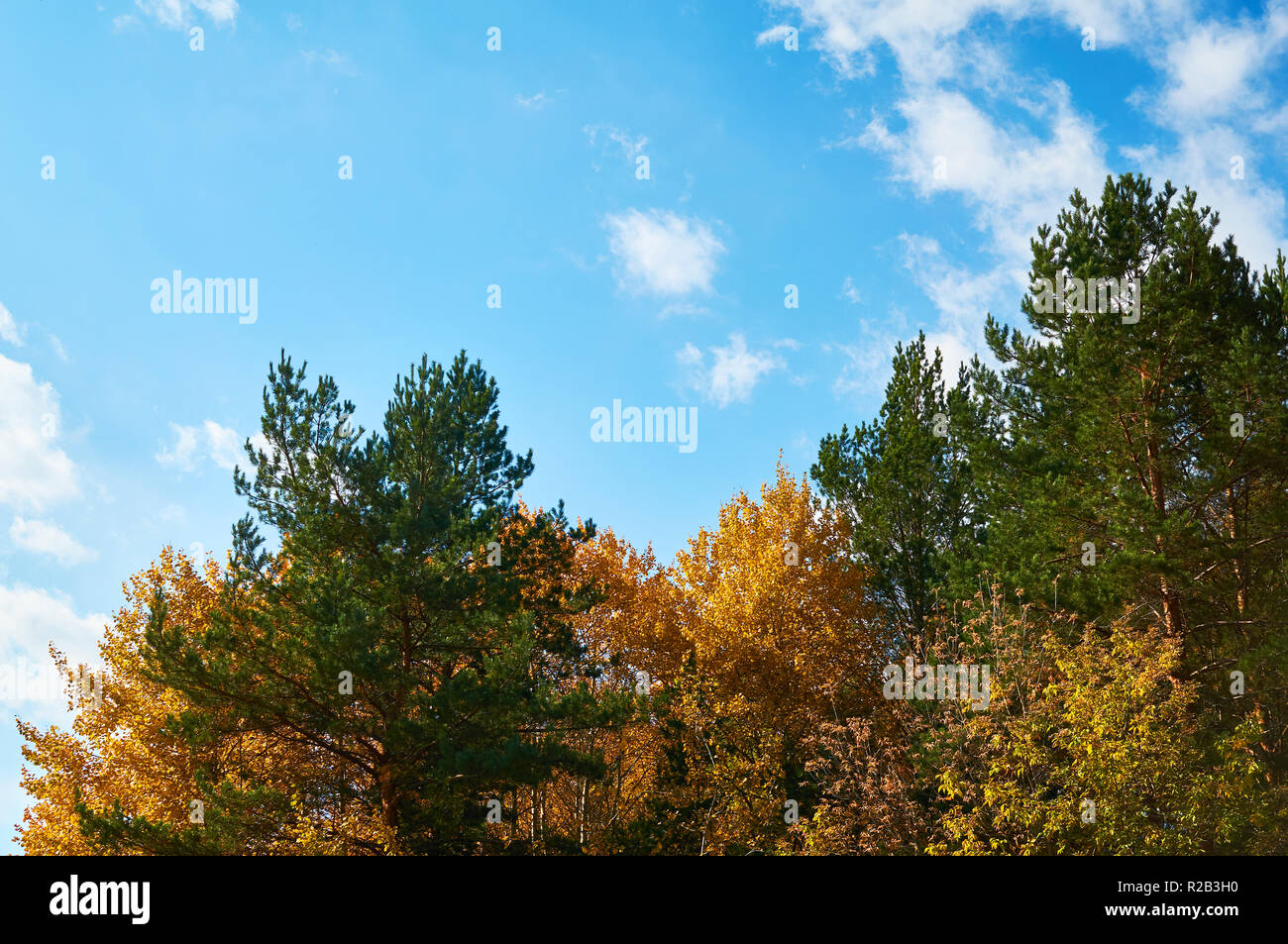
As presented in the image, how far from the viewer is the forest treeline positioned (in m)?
17.0

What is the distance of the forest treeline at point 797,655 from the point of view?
17000 mm

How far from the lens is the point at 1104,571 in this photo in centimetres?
1934

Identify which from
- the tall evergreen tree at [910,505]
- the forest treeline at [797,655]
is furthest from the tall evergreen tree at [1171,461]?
the tall evergreen tree at [910,505]

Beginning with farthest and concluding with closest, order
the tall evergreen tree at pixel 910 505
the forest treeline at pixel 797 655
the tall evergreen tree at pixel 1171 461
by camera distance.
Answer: the tall evergreen tree at pixel 910 505 → the tall evergreen tree at pixel 1171 461 → the forest treeline at pixel 797 655

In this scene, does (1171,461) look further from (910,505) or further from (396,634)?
(396,634)

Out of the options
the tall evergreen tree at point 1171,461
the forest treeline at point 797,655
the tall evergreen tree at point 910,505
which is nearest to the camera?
the forest treeline at point 797,655

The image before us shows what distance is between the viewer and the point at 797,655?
2481cm

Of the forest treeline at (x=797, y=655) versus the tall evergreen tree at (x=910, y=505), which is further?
the tall evergreen tree at (x=910, y=505)

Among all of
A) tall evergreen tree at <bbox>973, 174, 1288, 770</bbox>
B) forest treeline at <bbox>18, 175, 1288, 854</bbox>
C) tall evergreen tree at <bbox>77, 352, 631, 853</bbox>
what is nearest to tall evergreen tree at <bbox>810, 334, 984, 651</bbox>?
forest treeline at <bbox>18, 175, 1288, 854</bbox>

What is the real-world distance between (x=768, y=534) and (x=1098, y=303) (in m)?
10.2

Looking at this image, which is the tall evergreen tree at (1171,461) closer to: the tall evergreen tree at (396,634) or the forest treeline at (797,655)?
the forest treeline at (797,655)

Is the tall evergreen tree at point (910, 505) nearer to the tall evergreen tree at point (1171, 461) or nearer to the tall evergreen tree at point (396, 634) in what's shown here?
the tall evergreen tree at point (1171, 461)

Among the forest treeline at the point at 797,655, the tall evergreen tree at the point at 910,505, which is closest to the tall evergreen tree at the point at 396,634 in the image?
the forest treeline at the point at 797,655

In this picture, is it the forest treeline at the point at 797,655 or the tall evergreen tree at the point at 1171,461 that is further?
the tall evergreen tree at the point at 1171,461
